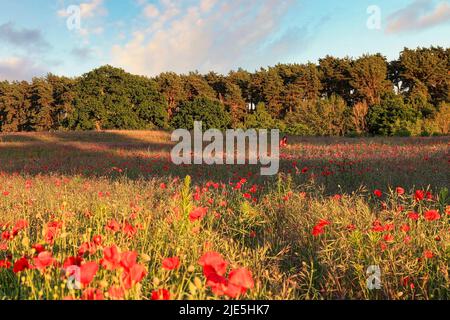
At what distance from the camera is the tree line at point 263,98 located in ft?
113

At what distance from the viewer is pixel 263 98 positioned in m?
45.2

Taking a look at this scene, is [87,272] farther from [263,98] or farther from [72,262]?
[263,98]

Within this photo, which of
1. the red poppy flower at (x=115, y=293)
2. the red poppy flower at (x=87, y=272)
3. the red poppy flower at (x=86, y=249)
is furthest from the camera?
the red poppy flower at (x=86, y=249)

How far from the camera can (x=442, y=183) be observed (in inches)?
246

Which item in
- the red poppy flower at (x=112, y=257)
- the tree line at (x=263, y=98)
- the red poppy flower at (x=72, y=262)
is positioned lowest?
the red poppy flower at (x=72, y=262)

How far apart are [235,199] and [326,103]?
32712 mm

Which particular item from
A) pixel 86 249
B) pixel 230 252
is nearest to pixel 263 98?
pixel 230 252

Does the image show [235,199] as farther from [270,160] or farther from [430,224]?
[270,160]

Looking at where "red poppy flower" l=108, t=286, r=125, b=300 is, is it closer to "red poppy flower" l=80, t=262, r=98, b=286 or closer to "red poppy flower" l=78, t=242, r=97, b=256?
"red poppy flower" l=80, t=262, r=98, b=286

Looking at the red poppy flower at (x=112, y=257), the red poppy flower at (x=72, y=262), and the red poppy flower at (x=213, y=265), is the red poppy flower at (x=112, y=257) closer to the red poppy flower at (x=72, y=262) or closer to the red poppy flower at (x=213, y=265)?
the red poppy flower at (x=72, y=262)

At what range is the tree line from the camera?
34.5 m

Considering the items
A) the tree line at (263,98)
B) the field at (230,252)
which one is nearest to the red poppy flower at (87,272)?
the field at (230,252)
